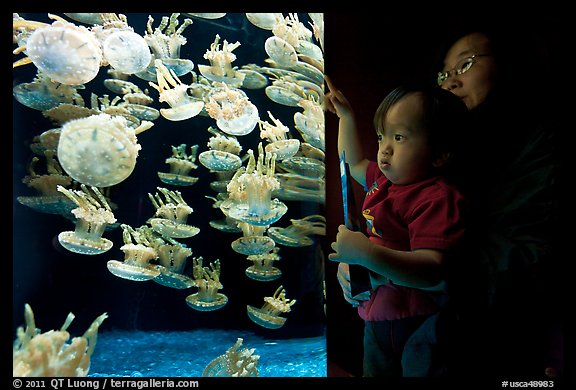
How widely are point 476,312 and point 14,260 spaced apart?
7.58ft

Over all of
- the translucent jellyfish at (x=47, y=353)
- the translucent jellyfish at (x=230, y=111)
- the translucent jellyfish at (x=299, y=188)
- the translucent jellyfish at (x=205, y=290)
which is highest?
the translucent jellyfish at (x=230, y=111)

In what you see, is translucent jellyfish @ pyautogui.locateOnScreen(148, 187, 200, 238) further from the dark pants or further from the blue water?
the dark pants

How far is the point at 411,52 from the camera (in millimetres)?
2150

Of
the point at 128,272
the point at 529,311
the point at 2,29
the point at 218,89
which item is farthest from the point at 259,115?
the point at 529,311

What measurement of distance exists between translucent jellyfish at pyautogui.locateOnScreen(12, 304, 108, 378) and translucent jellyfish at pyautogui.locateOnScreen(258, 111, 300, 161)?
136cm

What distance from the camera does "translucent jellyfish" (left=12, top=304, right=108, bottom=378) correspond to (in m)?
2.03

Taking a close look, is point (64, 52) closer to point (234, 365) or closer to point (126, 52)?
point (126, 52)

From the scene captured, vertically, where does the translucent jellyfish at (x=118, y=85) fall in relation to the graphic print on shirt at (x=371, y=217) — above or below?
above

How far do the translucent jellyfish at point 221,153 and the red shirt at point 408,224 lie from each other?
2.37 ft

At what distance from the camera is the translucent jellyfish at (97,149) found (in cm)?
203

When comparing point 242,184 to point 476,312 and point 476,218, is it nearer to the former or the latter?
point 476,218

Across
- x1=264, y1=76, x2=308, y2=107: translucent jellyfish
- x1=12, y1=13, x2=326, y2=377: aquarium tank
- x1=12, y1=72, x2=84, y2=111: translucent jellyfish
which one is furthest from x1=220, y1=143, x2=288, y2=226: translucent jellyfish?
x1=12, y1=72, x2=84, y2=111: translucent jellyfish

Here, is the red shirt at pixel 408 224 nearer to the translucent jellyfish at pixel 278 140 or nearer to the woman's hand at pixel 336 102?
the woman's hand at pixel 336 102

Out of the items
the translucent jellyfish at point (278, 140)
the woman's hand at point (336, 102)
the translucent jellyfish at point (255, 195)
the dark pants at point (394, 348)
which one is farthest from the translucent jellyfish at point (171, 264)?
the woman's hand at point (336, 102)
